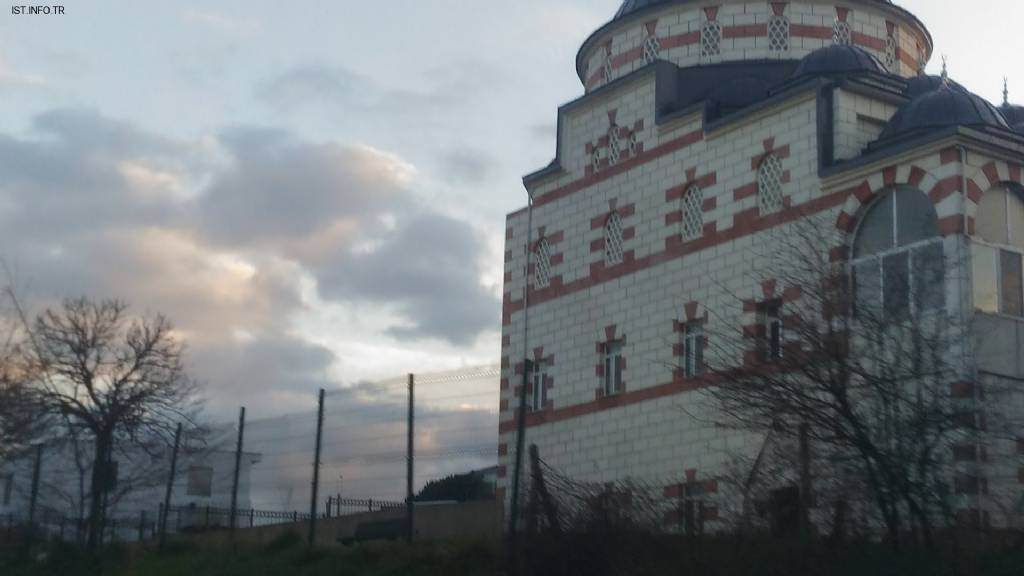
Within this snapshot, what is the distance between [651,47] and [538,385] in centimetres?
822

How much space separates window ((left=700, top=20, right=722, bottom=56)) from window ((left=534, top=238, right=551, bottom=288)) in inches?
223

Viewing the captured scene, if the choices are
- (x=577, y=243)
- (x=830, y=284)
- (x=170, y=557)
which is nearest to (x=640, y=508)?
(x=830, y=284)

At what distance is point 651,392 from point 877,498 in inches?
486

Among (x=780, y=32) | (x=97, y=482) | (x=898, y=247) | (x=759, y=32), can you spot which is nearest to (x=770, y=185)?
(x=898, y=247)

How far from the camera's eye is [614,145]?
1394 inches

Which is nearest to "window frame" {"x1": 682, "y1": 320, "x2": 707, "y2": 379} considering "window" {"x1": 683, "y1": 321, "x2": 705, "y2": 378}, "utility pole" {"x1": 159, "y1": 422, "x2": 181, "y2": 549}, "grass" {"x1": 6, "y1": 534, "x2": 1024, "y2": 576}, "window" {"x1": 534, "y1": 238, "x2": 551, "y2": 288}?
"window" {"x1": 683, "y1": 321, "x2": 705, "y2": 378}

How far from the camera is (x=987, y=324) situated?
26.6 m

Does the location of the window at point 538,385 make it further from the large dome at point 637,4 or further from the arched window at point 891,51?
the arched window at point 891,51

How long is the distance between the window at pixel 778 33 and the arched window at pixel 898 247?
8430 millimetres

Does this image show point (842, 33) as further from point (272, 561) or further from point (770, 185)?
point (272, 561)

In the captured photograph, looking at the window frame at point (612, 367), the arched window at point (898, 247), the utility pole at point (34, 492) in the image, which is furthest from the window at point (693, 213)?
the utility pole at point (34, 492)

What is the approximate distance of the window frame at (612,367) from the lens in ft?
112

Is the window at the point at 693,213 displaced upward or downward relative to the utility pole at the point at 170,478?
upward

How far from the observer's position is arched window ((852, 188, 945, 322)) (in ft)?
82.9
